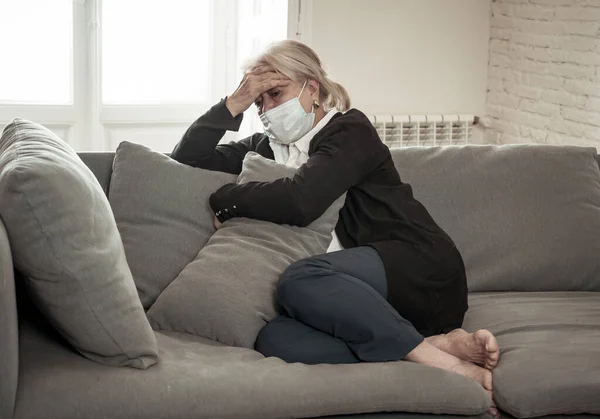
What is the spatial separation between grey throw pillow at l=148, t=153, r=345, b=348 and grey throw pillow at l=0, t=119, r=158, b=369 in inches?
10.5

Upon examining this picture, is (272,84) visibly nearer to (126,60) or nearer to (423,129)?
(126,60)

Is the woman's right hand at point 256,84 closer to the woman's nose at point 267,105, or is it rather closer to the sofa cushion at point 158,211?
the woman's nose at point 267,105

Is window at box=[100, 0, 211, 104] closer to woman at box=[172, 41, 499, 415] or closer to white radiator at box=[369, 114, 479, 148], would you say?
white radiator at box=[369, 114, 479, 148]

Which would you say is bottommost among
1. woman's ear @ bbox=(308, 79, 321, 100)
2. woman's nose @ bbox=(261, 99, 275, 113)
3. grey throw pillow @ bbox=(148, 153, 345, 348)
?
grey throw pillow @ bbox=(148, 153, 345, 348)

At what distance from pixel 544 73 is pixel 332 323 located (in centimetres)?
267

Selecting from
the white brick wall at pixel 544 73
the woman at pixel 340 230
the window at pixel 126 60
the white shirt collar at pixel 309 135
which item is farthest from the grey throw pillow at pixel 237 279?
the white brick wall at pixel 544 73

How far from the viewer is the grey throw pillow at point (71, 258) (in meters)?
1.62

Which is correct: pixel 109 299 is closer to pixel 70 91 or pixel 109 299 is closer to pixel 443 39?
pixel 70 91

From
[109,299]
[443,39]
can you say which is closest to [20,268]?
[109,299]

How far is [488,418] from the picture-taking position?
1864mm

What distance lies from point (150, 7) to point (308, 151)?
6.65 feet

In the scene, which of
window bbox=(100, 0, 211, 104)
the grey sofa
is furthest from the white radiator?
the grey sofa

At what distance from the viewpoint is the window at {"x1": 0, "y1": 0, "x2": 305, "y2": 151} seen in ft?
12.9

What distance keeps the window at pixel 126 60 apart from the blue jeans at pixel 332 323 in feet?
7.37
